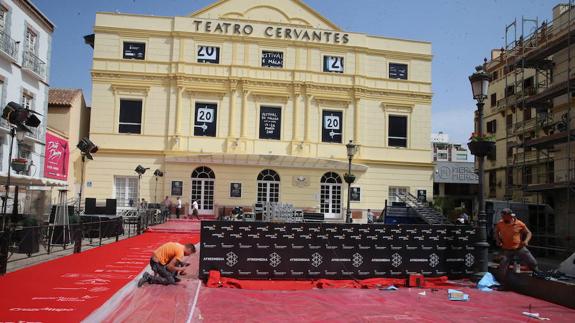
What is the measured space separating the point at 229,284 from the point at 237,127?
942 inches

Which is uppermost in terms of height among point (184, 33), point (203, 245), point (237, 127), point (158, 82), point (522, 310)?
point (184, 33)

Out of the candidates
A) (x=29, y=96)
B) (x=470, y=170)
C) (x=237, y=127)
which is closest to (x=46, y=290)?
(x=29, y=96)

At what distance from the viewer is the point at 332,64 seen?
35594 mm

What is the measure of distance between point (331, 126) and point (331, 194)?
15.7 ft

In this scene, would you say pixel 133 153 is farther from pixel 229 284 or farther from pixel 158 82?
pixel 229 284

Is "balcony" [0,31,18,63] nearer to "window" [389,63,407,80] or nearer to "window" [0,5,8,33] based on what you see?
"window" [0,5,8,33]

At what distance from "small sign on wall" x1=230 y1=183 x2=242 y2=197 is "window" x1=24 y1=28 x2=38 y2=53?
14.1 meters

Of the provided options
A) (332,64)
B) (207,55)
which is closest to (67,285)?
(207,55)

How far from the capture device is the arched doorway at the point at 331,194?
34.5 meters

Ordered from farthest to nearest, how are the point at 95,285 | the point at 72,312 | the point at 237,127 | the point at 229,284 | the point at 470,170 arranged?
the point at 470,170 < the point at 237,127 < the point at 229,284 < the point at 95,285 < the point at 72,312

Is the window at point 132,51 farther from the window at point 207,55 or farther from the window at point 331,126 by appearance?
the window at point 331,126

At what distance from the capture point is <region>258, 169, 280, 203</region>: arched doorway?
3369 centimetres

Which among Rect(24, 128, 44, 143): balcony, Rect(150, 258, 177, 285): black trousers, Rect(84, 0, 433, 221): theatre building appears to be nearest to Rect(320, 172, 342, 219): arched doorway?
Rect(84, 0, 433, 221): theatre building

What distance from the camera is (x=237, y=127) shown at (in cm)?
3381
